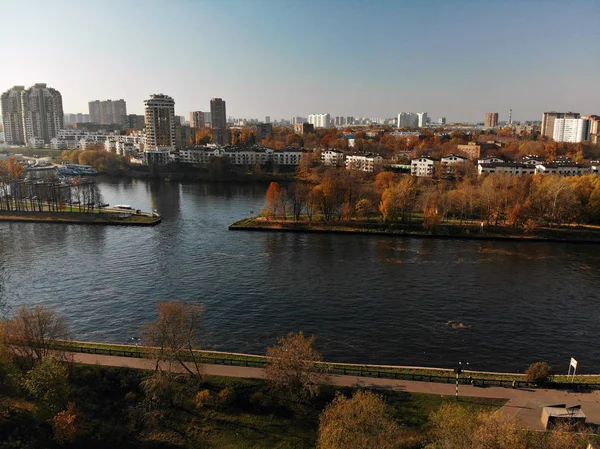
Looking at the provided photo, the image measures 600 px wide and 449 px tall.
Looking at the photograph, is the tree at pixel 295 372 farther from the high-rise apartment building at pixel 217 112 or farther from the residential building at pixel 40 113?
the high-rise apartment building at pixel 217 112

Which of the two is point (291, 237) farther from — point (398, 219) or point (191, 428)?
point (191, 428)

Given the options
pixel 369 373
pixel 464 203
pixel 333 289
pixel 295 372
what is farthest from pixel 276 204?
pixel 295 372

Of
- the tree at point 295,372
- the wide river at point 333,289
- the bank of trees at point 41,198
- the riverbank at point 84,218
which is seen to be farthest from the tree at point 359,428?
the bank of trees at point 41,198

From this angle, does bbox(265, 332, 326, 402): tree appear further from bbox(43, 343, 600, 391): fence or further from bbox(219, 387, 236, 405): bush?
bbox(219, 387, 236, 405): bush

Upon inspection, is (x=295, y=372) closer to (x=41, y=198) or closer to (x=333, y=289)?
(x=333, y=289)

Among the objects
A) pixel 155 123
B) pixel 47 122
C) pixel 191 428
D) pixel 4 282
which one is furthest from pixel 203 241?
pixel 47 122

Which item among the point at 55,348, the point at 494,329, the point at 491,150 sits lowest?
the point at 494,329

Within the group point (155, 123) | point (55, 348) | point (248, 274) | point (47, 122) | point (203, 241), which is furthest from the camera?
point (47, 122)
